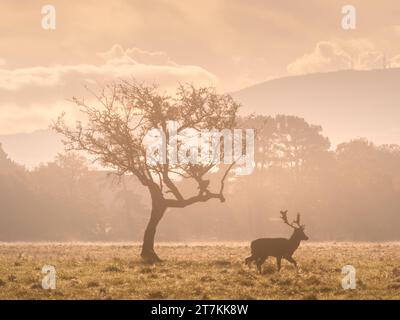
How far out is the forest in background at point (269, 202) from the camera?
81.6m

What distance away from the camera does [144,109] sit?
33219 mm

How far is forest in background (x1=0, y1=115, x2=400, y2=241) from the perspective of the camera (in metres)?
81.6

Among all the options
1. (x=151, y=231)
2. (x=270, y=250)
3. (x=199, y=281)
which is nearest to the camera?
(x=199, y=281)

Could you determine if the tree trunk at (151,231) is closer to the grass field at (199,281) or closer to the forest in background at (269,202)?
the grass field at (199,281)

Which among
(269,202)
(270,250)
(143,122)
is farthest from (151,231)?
(269,202)

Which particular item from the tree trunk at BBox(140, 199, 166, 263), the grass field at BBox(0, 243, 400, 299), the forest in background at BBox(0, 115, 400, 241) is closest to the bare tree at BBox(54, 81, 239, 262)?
the tree trunk at BBox(140, 199, 166, 263)

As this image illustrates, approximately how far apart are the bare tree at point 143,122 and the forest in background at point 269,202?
155ft

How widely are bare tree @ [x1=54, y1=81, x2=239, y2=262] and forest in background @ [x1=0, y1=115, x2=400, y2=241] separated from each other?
47202 mm

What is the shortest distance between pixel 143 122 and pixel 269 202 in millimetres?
53628

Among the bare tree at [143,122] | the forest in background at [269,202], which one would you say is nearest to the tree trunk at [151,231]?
the bare tree at [143,122]

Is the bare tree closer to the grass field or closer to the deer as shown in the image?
the grass field

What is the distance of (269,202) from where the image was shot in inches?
3356

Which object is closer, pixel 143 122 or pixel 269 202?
pixel 143 122

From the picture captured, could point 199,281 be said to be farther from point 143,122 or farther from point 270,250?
point 143,122
